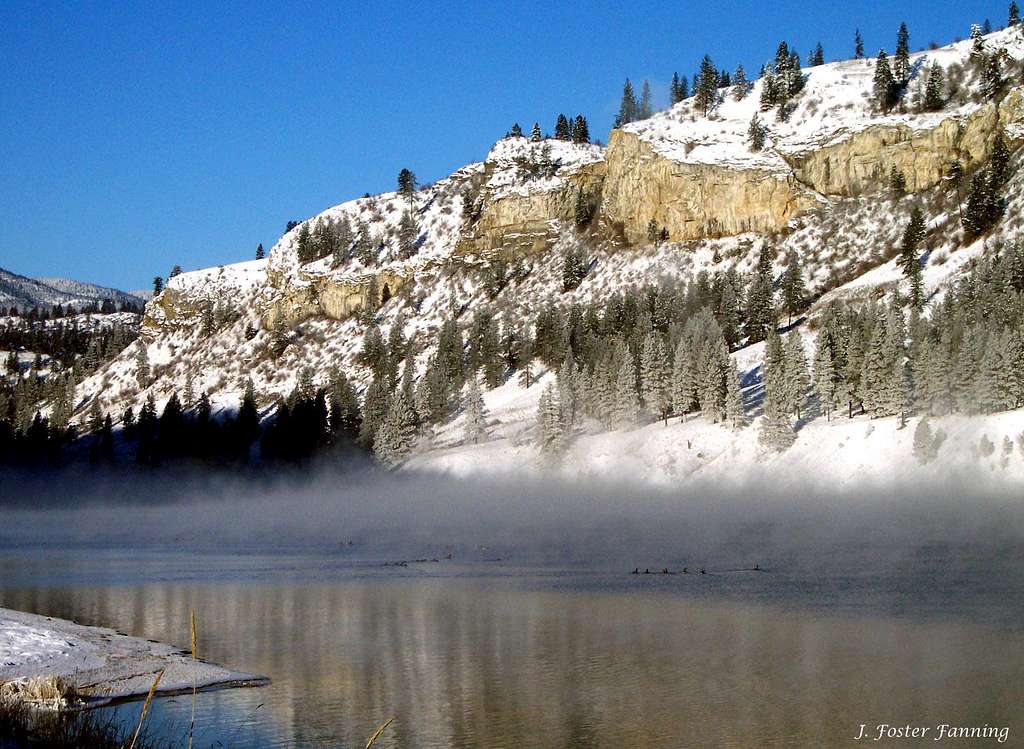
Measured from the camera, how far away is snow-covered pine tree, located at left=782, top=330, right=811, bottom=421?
98.2 metres

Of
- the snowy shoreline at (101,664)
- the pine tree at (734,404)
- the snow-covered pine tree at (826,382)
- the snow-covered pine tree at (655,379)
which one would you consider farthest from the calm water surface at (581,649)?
the snow-covered pine tree at (655,379)

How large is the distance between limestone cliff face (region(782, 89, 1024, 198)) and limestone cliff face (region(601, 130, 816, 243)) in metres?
4.78

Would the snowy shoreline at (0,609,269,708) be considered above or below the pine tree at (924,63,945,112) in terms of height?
below

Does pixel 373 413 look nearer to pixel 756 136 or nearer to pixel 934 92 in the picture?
pixel 756 136

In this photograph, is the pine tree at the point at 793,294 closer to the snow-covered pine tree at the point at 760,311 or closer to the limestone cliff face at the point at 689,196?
the snow-covered pine tree at the point at 760,311

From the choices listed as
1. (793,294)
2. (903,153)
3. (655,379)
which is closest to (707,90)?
(903,153)

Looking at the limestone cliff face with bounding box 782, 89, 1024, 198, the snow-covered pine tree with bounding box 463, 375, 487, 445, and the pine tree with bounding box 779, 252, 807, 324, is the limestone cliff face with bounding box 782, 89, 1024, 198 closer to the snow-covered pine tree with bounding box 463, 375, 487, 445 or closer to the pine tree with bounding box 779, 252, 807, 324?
the pine tree with bounding box 779, 252, 807, 324

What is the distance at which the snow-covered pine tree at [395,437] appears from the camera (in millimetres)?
128375

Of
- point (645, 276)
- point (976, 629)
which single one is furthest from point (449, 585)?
point (645, 276)

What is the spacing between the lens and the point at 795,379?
3967 inches

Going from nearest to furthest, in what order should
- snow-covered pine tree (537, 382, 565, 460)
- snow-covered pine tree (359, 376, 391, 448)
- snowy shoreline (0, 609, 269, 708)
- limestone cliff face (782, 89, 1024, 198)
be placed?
snowy shoreline (0, 609, 269, 708) → snow-covered pine tree (537, 382, 565, 460) → snow-covered pine tree (359, 376, 391, 448) → limestone cliff face (782, 89, 1024, 198)

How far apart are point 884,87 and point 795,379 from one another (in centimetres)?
9494

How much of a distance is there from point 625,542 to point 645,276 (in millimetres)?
101187

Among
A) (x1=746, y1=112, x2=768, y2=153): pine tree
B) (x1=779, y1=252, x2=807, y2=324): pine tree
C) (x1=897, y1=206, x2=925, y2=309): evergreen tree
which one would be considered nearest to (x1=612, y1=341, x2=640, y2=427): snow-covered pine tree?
(x1=779, y1=252, x2=807, y2=324): pine tree
